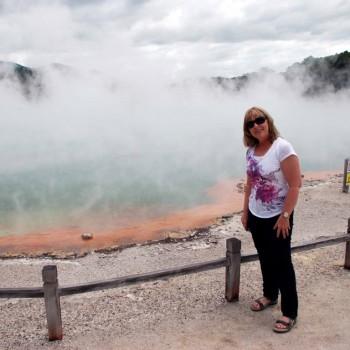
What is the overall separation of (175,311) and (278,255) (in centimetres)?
110

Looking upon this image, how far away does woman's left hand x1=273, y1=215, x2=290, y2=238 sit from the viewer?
112 inches

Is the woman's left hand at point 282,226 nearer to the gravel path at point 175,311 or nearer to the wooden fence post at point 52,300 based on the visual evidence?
the gravel path at point 175,311

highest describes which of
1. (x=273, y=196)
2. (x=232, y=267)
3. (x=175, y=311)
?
(x=273, y=196)

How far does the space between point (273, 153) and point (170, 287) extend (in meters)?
2.00

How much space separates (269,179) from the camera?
286cm

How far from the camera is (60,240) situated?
7.12 meters

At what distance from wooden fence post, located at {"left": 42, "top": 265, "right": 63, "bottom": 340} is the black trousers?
4.60 ft

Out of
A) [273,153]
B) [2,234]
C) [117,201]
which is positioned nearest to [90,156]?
[117,201]

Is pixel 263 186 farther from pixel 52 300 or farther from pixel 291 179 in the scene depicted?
pixel 52 300

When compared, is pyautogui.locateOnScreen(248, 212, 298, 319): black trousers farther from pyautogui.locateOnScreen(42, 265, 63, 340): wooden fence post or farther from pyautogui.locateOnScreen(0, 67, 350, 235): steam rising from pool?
pyautogui.locateOnScreen(0, 67, 350, 235): steam rising from pool

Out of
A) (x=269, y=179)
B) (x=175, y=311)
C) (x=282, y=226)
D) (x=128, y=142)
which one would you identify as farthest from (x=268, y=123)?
(x=128, y=142)

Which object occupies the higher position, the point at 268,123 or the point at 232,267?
the point at 268,123

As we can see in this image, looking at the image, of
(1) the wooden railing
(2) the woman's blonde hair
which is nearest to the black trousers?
(1) the wooden railing

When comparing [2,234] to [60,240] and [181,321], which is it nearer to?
[60,240]
